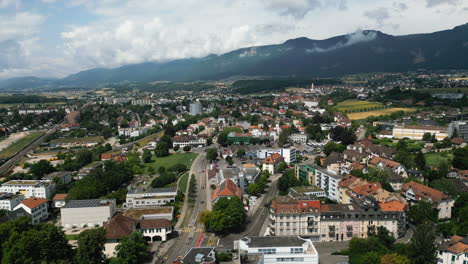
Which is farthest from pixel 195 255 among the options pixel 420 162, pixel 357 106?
pixel 357 106

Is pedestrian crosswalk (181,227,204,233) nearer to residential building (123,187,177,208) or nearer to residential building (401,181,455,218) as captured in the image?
residential building (123,187,177,208)

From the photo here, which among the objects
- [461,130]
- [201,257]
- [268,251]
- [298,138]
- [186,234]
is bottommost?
[186,234]

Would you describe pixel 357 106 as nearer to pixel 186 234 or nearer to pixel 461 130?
pixel 461 130

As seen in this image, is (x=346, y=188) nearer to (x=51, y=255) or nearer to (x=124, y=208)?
(x=124, y=208)

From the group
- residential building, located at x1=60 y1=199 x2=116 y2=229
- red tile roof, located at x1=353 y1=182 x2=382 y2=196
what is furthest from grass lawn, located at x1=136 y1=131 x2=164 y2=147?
red tile roof, located at x1=353 y1=182 x2=382 y2=196

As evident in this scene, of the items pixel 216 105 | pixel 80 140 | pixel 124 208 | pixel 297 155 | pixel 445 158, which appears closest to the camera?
pixel 124 208

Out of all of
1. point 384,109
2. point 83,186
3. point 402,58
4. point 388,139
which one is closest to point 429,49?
point 402,58
